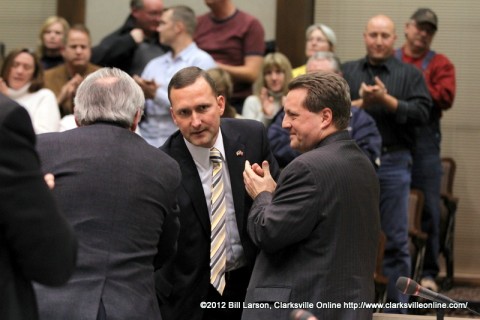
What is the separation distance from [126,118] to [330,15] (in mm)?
5353

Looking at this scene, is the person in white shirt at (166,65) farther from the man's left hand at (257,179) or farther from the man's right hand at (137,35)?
the man's left hand at (257,179)

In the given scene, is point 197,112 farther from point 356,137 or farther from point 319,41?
point 319,41

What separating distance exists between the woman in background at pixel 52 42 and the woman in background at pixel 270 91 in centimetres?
171

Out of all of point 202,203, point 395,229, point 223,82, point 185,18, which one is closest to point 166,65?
point 185,18

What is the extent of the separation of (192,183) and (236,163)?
235 mm

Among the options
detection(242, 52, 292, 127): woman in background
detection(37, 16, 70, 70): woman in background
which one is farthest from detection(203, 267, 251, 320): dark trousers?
detection(37, 16, 70, 70): woman in background

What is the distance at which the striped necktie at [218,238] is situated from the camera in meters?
4.70

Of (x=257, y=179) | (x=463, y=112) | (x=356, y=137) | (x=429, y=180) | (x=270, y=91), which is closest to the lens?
→ (x=257, y=179)

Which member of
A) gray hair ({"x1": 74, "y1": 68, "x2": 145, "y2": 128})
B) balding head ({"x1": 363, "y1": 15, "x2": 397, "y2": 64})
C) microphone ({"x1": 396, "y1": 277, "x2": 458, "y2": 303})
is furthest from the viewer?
balding head ({"x1": 363, "y1": 15, "x2": 397, "y2": 64})

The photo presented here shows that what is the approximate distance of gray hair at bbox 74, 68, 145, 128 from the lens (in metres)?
3.99

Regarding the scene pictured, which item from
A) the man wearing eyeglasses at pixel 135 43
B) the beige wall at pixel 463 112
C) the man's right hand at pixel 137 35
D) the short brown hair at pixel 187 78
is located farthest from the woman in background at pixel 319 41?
the short brown hair at pixel 187 78

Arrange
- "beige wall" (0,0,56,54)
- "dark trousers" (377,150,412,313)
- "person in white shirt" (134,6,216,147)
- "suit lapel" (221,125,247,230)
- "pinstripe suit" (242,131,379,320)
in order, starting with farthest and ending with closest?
"beige wall" (0,0,56,54) < "person in white shirt" (134,6,216,147) < "dark trousers" (377,150,412,313) < "suit lapel" (221,125,247,230) < "pinstripe suit" (242,131,379,320)

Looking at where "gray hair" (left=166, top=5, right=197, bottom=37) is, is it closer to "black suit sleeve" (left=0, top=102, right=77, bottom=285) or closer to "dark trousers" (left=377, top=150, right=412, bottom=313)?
"dark trousers" (left=377, top=150, right=412, bottom=313)

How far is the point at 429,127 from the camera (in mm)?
7980
